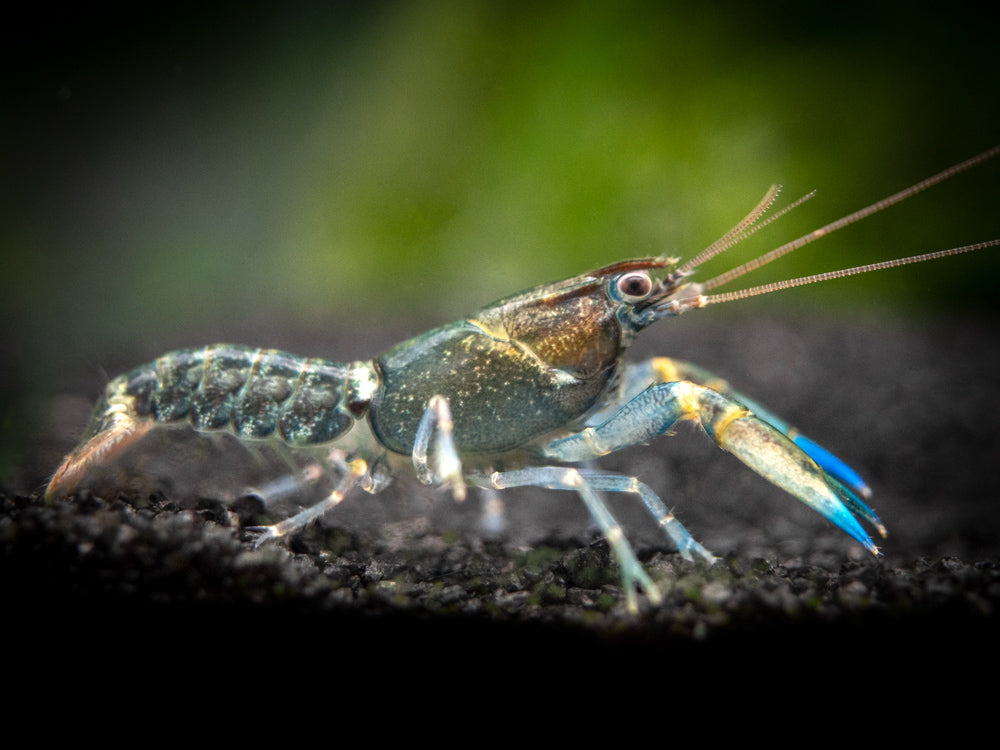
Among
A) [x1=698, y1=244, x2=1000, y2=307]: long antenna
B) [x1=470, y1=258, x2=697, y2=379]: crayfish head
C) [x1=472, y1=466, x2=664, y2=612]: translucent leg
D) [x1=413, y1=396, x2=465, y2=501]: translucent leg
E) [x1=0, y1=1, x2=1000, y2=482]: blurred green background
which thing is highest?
[x1=0, y1=1, x2=1000, y2=482]: blurred green background

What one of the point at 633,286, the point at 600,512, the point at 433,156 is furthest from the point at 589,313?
the point at 433,156

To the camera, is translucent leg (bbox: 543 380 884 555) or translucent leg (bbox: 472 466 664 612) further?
translucent leg (bbox: 543 380 884 555)

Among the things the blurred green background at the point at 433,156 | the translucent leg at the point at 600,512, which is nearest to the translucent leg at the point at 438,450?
the translucent leg at the point at 600,512

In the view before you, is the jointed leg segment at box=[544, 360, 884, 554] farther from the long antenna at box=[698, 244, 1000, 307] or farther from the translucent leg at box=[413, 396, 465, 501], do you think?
the translucent leg at box=[413, 396, 465, 501]

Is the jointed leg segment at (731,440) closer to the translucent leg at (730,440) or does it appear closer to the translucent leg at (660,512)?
the translucent leg at (730,440)

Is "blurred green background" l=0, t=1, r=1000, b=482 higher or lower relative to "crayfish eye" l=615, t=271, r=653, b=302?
higher

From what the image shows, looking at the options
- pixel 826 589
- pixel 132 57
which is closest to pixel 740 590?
pixel 826 589

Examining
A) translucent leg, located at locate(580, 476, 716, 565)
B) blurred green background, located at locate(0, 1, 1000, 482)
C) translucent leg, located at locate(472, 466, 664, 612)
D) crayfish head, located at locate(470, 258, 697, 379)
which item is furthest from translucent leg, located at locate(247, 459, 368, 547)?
blurred green background, located at locate(0, 1, 1000, 482)

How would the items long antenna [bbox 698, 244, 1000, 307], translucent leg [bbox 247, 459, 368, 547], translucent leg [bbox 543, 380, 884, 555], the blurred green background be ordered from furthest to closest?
the blurred green background, translucent leg [bbox 247, 459, 368, 547], long antenna [bbox 698, 244, 1000, 307], translucent leg [bbox 543, 380, 884, 555]
